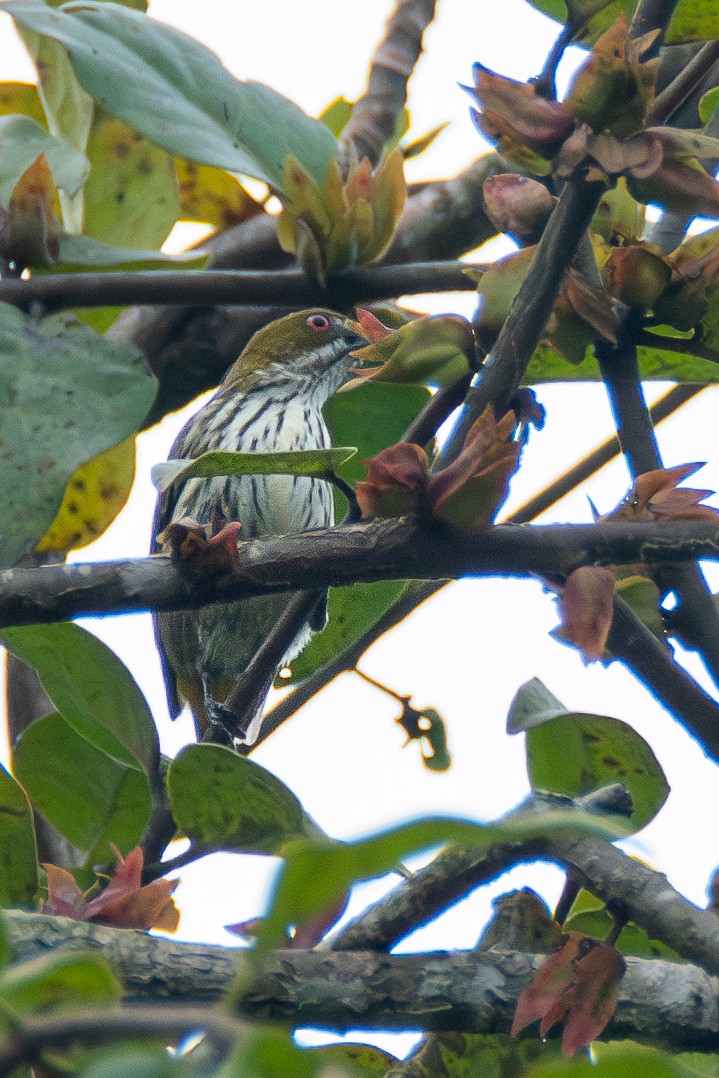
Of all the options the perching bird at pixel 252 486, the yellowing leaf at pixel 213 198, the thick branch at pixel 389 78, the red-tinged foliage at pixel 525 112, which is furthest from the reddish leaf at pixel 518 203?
the thick branch at pixel 389 78

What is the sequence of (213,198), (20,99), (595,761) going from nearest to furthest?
(595,761) < (20,99) < (213,198)

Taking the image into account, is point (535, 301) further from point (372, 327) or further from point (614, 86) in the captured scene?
point (372, 327)

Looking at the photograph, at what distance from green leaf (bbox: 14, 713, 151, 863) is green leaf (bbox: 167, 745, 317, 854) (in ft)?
1.39

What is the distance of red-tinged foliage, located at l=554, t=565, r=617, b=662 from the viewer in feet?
4.43

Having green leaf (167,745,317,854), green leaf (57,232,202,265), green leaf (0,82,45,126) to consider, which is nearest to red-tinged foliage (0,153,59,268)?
green leaf (57,232,202,265)

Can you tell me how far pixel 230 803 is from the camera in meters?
1.74

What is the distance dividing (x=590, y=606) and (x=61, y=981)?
738 millimetres

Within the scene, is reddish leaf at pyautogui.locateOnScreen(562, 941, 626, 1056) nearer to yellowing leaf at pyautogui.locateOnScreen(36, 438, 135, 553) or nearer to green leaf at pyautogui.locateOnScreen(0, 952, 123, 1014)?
green leaf at pyautogui.locateOnScreen(0, 952, 123, 1014)

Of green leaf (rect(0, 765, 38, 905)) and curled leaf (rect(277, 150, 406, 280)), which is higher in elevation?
curled leaf (rect(277, 150, 406, 280))

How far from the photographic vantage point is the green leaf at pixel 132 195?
2.79m

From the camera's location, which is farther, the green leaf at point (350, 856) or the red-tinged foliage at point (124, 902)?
the red-tinged foliage at point (124, 902)

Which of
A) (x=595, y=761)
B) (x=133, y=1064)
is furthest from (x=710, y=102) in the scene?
(x=133, y=1064)

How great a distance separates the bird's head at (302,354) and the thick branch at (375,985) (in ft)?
12.6

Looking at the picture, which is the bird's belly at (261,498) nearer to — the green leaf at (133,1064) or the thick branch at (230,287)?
the thick branch at (230,287)
